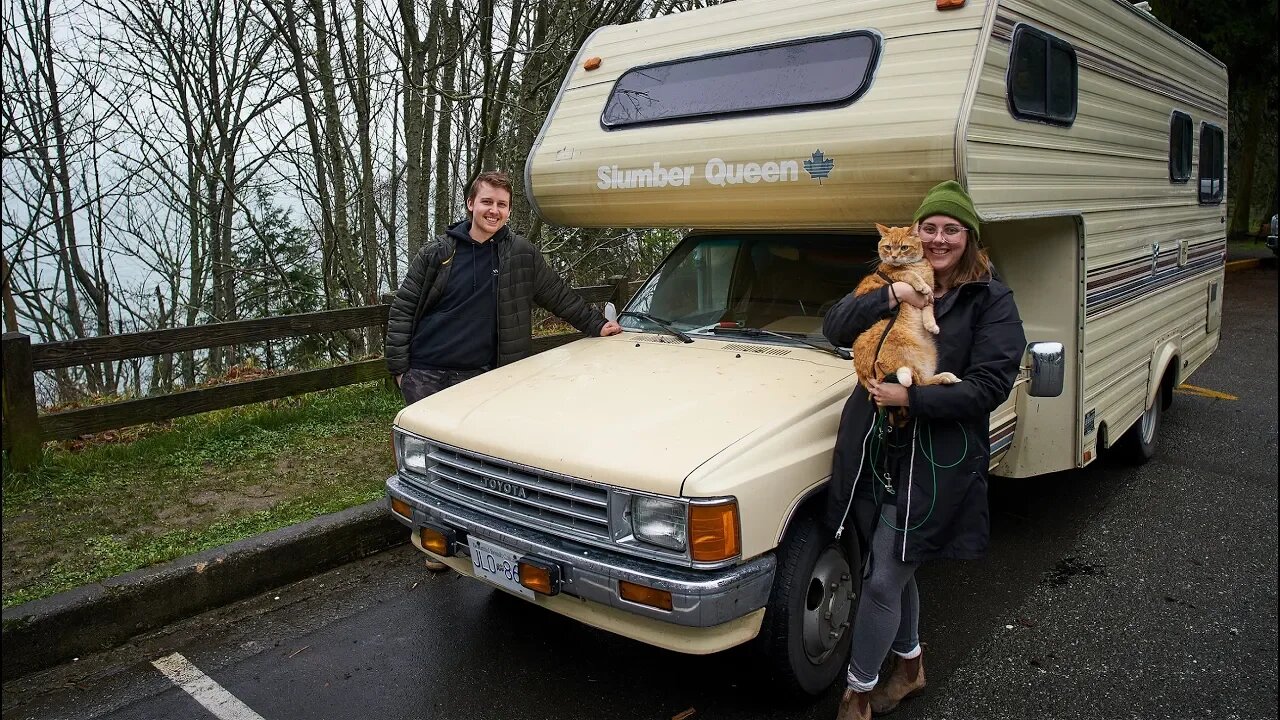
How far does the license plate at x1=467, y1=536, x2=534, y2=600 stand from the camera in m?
3.29

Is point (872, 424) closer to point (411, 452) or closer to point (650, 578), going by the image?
point (650, 578)

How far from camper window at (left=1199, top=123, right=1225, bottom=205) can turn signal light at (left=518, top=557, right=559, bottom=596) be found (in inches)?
245

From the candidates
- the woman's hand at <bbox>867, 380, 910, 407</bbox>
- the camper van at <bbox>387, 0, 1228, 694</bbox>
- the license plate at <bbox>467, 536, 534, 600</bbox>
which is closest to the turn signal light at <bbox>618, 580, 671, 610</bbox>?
the camper van at <bbox>387, 0, 1228, 694</bbox>

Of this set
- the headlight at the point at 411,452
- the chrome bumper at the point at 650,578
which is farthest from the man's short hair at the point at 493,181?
the chrome bumper at the point at 650,578

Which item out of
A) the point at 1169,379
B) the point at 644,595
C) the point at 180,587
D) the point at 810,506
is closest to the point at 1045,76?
the point at 810,506

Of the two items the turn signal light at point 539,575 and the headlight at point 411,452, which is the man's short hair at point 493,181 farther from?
the turn signal light at point 539,575

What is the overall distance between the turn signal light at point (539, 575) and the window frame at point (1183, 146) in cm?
526

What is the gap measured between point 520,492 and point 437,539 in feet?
1.68

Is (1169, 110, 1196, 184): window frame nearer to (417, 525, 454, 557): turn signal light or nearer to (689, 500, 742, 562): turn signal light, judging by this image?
(689, 500, 742, 562): turn signal light

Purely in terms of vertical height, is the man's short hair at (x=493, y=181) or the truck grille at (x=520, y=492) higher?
the man's short hair at (x=493, y=181)

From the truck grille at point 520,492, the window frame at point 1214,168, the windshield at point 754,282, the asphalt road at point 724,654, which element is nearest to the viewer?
the truck grille at point 520,492

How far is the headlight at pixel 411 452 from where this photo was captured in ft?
12.4

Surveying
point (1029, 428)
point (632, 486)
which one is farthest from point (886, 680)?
point (1029, 428)

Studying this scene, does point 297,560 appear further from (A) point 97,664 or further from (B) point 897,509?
(B) point 897,509
